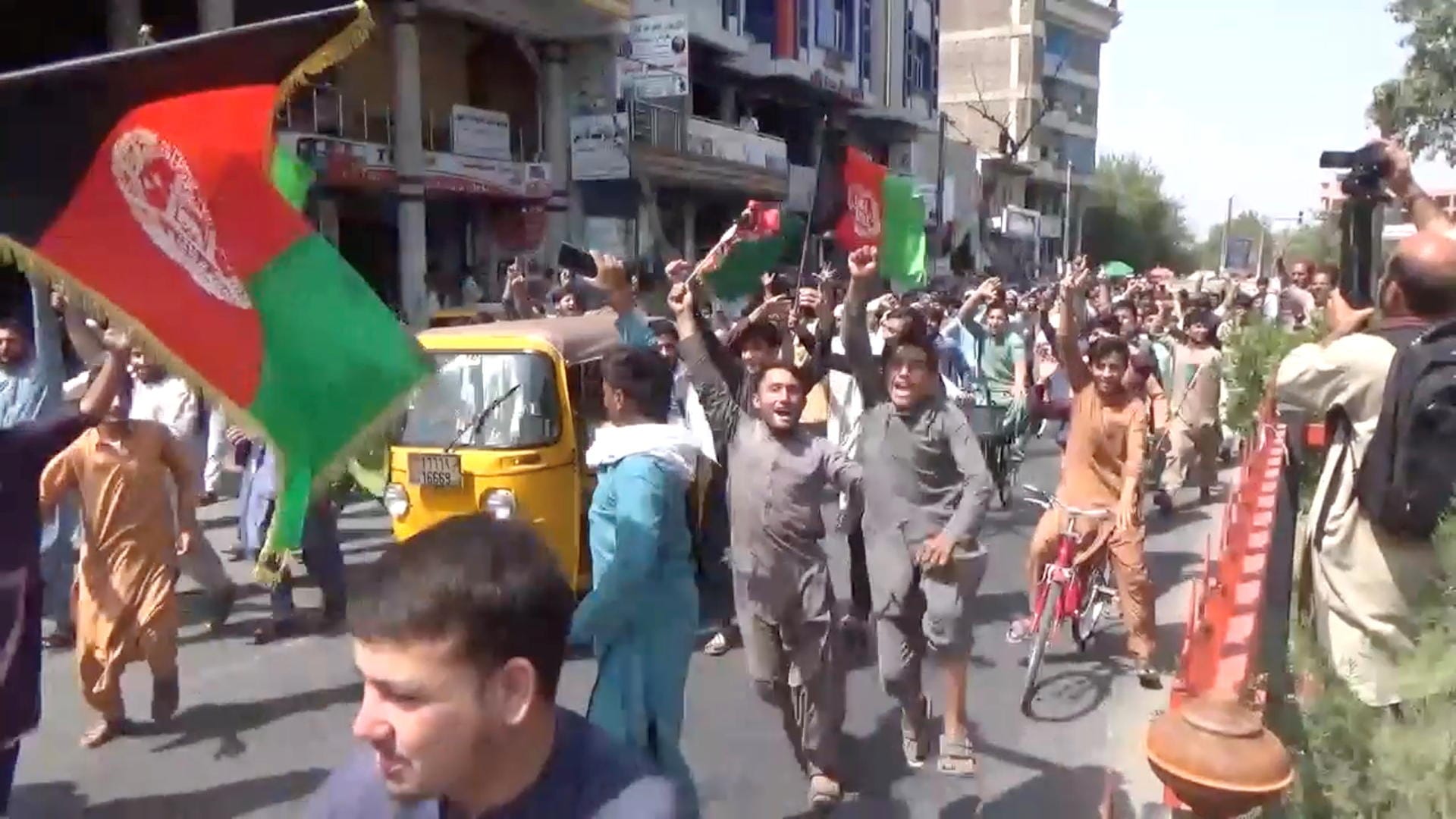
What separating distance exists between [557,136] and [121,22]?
7.43 metres

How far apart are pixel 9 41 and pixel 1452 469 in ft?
57.8

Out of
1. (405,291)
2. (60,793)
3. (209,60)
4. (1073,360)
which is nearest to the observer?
(209,60)

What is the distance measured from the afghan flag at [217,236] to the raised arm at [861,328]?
2.65 metres

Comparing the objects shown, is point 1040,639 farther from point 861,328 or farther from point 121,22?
point 121,22

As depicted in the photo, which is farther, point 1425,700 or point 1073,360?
point 1073,360

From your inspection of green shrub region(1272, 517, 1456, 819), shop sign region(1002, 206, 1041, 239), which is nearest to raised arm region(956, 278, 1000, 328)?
green shrub region(1272, 517, 1456, 819)

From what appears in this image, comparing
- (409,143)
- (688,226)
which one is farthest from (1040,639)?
(688,226)

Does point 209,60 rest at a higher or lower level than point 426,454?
higher

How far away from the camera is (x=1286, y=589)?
371cm

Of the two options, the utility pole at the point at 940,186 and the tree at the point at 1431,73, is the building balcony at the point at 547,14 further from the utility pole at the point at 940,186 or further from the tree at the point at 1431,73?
the utility pole at the point at 940,186

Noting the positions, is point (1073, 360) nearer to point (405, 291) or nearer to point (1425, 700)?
point (1425, 700)

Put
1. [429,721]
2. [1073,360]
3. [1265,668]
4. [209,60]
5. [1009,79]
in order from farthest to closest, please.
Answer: [1009,79] → [1073,360] → [1265,668] → [209,60] → [429,721]

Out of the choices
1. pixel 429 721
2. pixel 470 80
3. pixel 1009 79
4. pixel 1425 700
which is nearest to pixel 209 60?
pixel 429 721

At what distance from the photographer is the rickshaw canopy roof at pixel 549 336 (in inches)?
263
